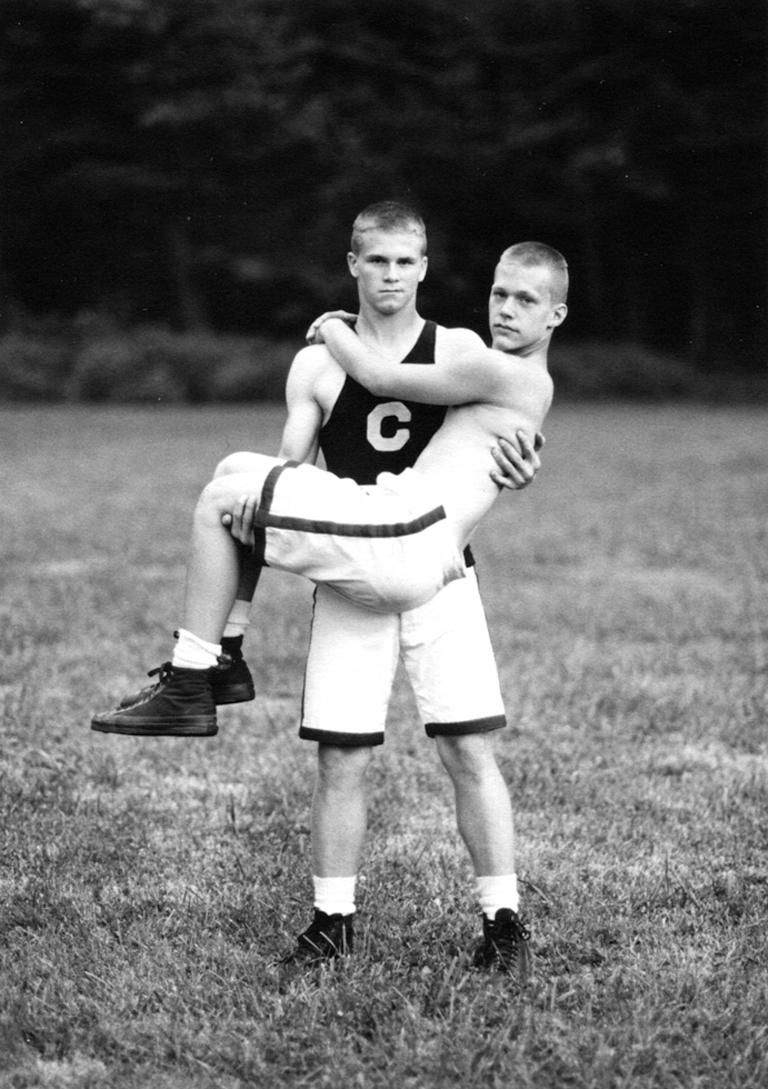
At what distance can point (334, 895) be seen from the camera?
3.73m

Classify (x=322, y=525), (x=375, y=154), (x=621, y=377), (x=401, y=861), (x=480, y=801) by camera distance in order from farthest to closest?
1. (x=375, y=154)
2. (x=621, y=377)
3. (x=401, y=861)
4. (x=480, y=801)
5. (x=322, y=525)

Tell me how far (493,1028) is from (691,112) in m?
33.4

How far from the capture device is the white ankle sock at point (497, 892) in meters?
3.73

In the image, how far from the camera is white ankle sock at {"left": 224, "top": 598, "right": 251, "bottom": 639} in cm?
364

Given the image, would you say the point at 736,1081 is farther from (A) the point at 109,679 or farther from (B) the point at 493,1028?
(A) the point at 109,679

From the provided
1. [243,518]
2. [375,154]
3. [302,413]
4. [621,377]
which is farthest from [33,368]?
[243,518]

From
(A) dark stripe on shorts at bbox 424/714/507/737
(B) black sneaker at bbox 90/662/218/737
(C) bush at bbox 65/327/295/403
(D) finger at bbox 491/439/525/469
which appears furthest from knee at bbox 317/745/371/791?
(C) bush at bbox 65/327/295/403

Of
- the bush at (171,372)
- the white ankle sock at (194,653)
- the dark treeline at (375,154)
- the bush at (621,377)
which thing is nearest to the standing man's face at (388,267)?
the white ankle sock at (194,653)

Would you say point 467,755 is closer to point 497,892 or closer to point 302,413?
point 497,892

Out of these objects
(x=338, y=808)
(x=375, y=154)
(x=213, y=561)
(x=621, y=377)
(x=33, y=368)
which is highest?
(x=375, y=154)

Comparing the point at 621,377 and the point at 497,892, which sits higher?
the point at 621,377

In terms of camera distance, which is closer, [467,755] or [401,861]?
[467,755]

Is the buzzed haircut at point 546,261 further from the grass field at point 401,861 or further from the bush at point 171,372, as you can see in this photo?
the bush at point 171,372

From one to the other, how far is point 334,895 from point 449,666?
2.12 ft
